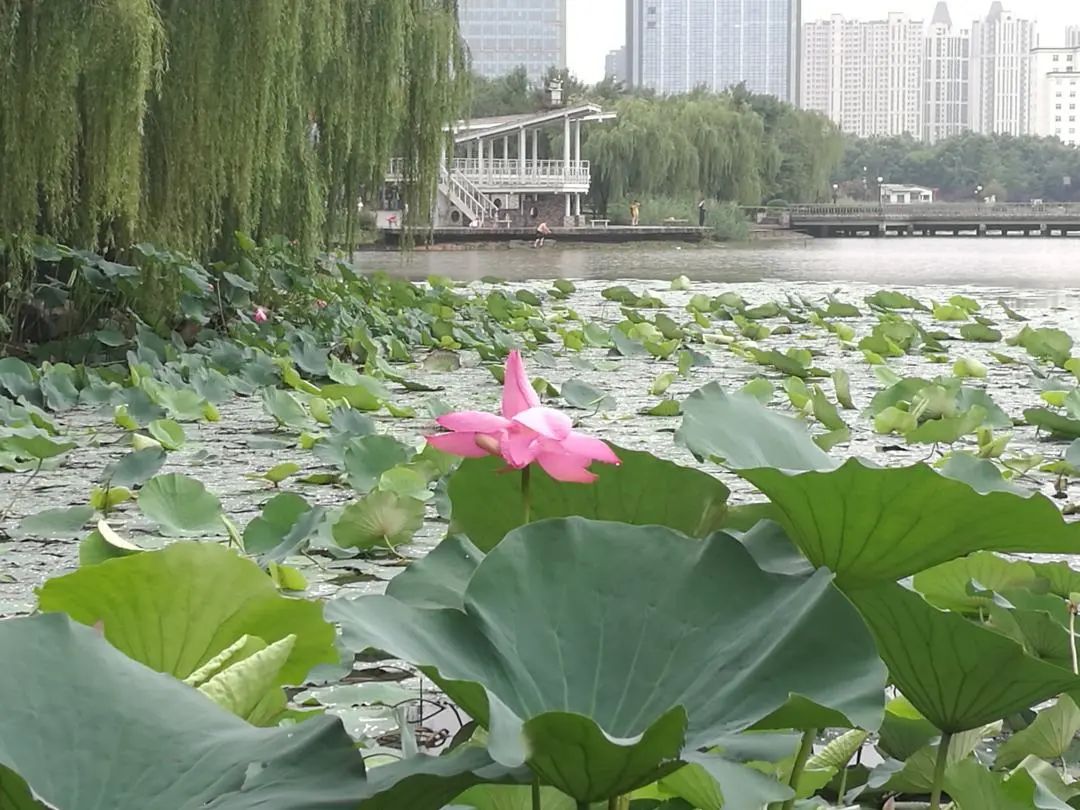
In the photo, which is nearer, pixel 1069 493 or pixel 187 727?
pixel 187 727

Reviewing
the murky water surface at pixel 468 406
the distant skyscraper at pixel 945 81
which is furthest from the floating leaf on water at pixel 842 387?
the distant skyscraper at pixel 945 81

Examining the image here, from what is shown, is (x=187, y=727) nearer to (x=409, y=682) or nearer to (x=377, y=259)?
(x=409, y=682)

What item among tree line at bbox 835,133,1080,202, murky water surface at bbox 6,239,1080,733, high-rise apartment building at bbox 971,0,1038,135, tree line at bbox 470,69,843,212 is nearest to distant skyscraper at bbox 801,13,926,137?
high-rise apartment building at bbox 971,0,1038,135

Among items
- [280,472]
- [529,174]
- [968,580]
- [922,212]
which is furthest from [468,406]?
[922,212]

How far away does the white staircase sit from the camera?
22922 millimetres

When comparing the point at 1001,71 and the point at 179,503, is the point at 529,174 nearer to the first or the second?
the point at 179,503

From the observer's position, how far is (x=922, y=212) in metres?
37.4

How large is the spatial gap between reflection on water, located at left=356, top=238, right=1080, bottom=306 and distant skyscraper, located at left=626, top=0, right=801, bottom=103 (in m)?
73.9

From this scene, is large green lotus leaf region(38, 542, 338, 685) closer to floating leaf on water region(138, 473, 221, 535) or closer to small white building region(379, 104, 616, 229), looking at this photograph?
floating leaf on water region(138, 473, 221, 535)

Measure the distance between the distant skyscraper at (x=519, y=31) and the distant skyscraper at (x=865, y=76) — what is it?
41435mm

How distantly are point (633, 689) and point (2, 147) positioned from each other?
2735mm

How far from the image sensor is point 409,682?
1161 mm

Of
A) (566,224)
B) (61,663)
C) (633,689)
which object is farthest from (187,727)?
(566,224)

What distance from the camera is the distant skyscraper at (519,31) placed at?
62062 millimetres
